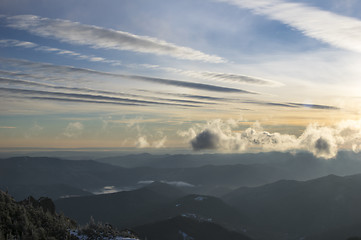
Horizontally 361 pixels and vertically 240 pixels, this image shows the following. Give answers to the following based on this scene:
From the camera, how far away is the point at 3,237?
76.5 ft

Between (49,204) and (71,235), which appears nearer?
(71,235)

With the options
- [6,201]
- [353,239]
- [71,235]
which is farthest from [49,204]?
[353,239]

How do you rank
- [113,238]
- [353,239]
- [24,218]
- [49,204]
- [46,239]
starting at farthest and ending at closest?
[353,239] < [49,204] < [113,238] < [24,218] < [46,239]

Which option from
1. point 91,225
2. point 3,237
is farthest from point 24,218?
point 91,225

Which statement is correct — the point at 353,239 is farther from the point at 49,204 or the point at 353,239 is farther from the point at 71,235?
the point at 71,235

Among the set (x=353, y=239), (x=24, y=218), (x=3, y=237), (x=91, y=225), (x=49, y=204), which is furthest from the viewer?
(x=353, y=239)

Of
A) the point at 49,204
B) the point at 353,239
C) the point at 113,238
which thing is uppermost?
the point at 113,238

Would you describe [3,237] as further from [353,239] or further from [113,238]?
[353,239]

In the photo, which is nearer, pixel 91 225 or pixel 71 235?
pixel 71 235

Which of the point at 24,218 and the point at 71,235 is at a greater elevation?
the point at 24,218

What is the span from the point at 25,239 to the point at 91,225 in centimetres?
820

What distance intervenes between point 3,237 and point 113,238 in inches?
390

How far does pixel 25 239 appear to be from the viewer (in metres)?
23.4

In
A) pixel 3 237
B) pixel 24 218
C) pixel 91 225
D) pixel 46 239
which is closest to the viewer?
pixel 3 237
